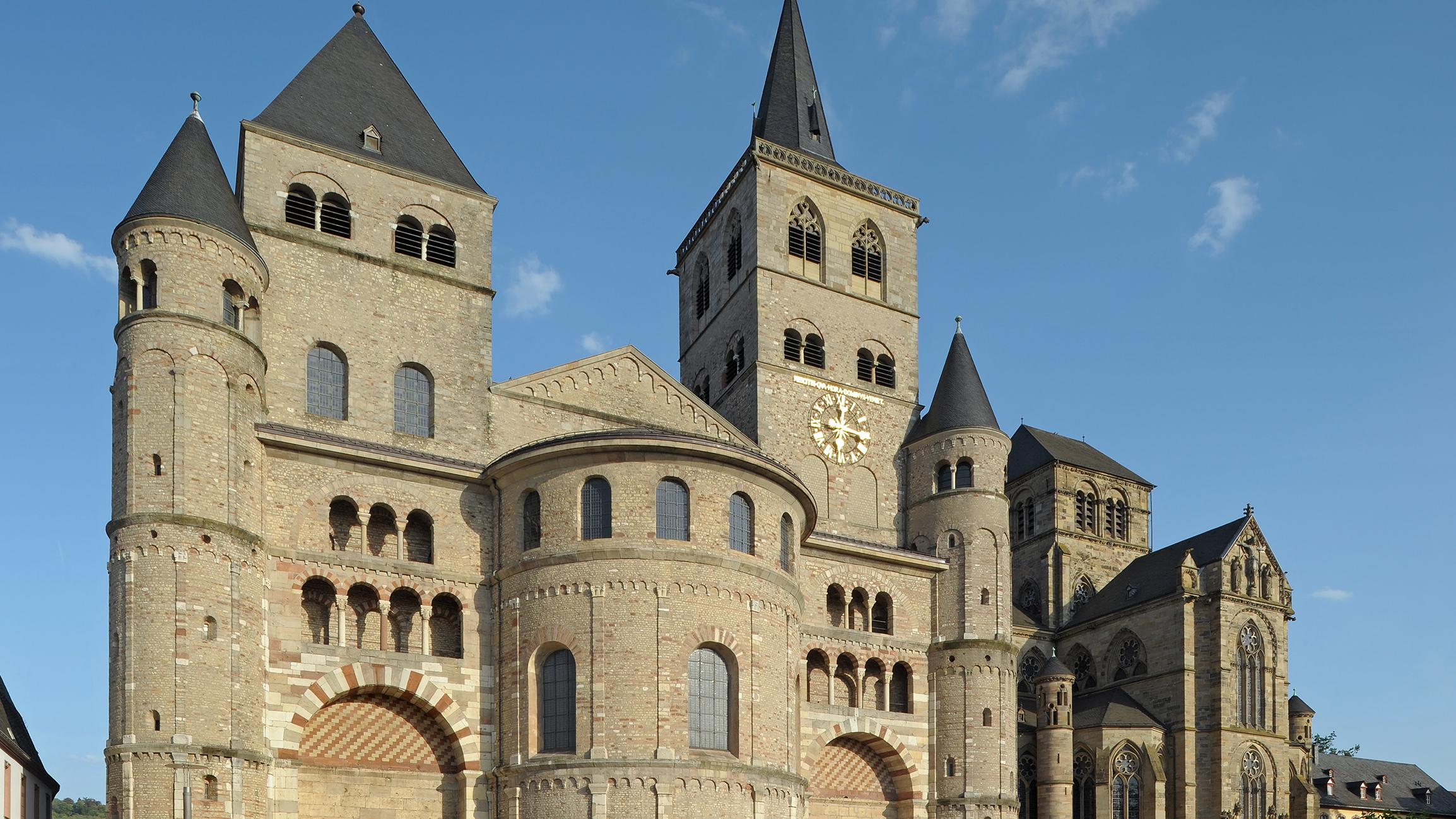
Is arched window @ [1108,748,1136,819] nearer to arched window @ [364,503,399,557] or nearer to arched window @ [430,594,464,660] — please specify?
arched window @ [430,594,464,660]

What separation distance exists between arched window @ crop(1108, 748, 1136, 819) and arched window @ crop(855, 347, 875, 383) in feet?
56.3

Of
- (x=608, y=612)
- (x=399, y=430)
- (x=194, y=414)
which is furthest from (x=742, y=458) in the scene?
(x=194, y=414)

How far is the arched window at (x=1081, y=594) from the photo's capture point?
63.8m

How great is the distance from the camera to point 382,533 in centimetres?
3578

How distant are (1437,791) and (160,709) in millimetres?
Result: 72246

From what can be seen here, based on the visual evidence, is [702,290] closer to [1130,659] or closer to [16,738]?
[1130,659]

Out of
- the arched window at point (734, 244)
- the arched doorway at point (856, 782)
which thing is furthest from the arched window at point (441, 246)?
the arched doorway at point (856, 782)

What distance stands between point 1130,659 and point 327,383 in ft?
116

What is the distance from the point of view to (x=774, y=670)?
1389 inches

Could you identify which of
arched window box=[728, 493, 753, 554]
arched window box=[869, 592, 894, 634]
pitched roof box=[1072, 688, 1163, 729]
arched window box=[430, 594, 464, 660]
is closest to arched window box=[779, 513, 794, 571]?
arched window box=[728, 493, 753, 554]

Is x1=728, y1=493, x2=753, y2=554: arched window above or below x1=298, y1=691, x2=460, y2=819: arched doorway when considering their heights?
above

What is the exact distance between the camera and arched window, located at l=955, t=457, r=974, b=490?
46188mm

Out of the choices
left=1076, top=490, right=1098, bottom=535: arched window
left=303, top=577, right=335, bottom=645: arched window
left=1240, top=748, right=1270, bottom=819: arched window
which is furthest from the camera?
left=1076, top=490, right=1098, bottom=535: arched window

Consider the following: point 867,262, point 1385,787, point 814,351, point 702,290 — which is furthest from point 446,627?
point 1385,787
